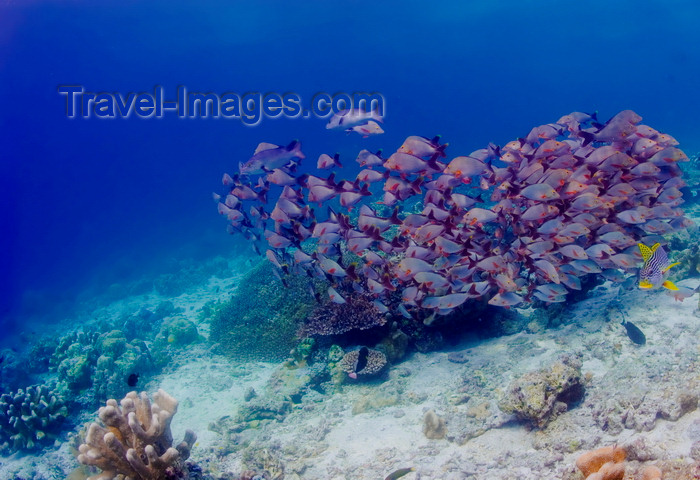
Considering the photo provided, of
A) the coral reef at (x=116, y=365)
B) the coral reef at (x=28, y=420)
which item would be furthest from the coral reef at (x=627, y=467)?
the coral reef at (x=28, y=420)

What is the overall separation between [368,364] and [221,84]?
118m

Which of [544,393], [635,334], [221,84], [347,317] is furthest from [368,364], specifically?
[221,84]

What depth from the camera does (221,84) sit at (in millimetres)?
108625

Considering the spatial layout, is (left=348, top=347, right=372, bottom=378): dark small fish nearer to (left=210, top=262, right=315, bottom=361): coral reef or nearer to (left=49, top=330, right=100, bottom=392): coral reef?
(left=210, top=262, right=315, bottom=361): coral reef

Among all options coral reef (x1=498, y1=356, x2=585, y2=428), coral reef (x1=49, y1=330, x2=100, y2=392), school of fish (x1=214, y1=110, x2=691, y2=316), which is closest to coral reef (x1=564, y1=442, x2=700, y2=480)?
coral reef (x1=498, y1=356, x2=585, y2=428)

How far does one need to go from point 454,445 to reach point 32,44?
94.4 metres

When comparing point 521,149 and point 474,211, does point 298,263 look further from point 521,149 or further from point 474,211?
point 521,149

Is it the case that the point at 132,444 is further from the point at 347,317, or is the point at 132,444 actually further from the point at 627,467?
the point at 627,467

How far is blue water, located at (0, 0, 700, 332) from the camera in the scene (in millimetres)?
55531

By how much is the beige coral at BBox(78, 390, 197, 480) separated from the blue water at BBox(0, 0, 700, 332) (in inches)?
1023

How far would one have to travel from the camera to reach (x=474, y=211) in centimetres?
564

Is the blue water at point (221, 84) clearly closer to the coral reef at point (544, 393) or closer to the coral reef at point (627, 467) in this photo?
the coral reef at point (544, 393)

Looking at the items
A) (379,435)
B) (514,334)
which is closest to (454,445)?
(379,435)

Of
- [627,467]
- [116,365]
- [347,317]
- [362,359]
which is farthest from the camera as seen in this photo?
[116,365]
